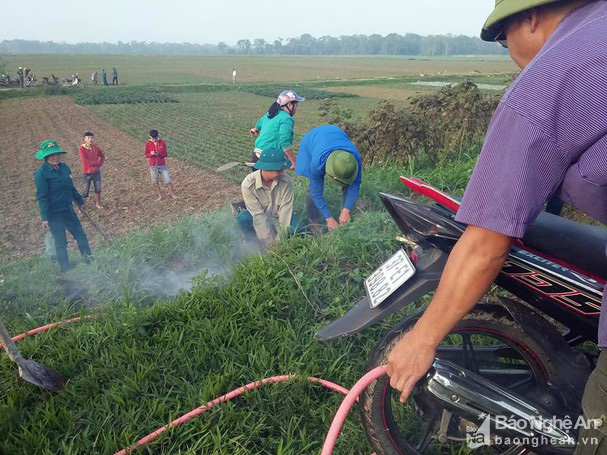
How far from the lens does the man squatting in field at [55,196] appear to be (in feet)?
18.4

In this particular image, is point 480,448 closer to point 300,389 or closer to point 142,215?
point 300,389

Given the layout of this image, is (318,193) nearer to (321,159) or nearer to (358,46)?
(321,159)

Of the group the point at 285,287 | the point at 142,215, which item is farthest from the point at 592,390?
the point at 142,215

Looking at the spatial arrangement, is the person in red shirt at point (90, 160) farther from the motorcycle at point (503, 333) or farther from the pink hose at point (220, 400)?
the motorcycle at point (503, 333)

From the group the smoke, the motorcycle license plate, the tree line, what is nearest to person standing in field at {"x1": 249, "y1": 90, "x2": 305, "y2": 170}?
the smoke

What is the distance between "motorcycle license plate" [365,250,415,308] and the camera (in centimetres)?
193

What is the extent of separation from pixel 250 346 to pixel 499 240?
1.90 metres

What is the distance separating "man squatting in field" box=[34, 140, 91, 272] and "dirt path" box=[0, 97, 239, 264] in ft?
5.58

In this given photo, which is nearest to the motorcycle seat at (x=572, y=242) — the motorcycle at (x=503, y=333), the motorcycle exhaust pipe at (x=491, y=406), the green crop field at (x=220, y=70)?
the motorcycle at (x=503, y=333)

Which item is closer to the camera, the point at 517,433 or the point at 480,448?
the point at 517,433

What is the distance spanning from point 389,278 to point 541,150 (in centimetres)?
96

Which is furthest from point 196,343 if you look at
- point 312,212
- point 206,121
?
point 206,121

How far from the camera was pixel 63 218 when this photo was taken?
5.86 meters

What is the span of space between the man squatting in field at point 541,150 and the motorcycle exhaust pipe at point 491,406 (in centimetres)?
46
